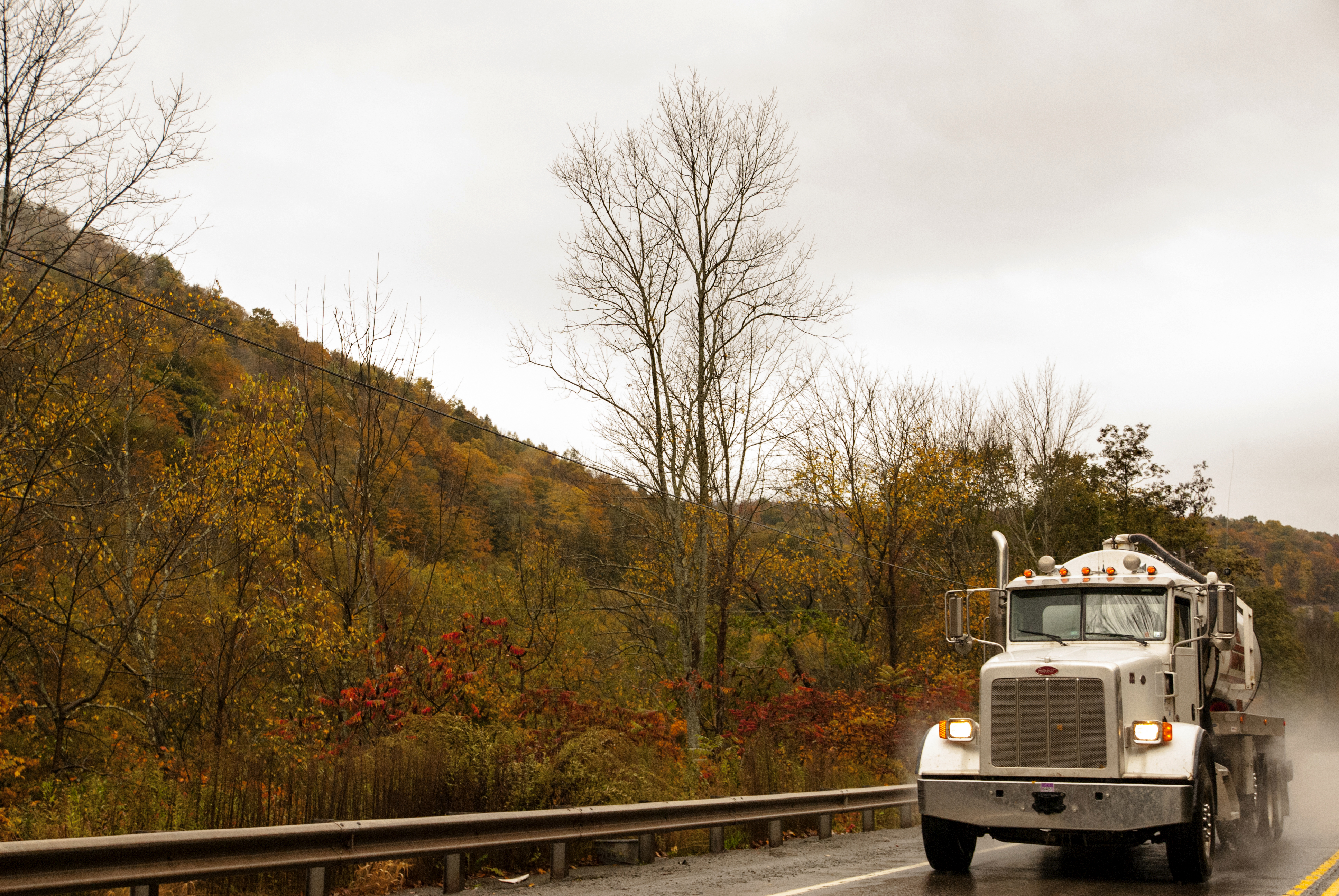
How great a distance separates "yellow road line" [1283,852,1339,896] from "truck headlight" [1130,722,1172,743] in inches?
59.8

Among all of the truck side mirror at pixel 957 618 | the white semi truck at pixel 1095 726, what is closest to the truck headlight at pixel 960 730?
the white semi truck at pixel 1095 726

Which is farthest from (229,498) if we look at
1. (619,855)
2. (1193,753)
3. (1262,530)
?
(1262,530)

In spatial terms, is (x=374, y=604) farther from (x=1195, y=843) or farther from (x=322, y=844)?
(x=1195, y=843)

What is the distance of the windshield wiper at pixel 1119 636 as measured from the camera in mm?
11234

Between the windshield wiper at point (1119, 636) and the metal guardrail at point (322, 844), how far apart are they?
416 cm

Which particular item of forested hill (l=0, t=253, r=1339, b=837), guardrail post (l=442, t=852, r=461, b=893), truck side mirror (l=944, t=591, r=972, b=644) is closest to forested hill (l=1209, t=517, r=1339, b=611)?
forested hill (l=0, t=253, r=1339, b=837)

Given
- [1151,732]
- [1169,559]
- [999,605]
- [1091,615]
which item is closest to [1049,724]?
[1151,732]

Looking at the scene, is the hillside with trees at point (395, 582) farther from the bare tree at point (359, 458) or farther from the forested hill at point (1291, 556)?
the forested hill at point (1291, 556)

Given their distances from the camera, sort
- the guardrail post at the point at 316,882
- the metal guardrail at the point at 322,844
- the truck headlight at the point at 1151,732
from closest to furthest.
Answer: the metal guardrail at the point at 322,844
the guardrail post at the point at 316,882
the truck headlight at the point at 1151,732

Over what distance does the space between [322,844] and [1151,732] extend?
23.9 feet

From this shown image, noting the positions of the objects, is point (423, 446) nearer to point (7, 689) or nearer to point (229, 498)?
point (229, 498)

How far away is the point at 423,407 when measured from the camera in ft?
51.2

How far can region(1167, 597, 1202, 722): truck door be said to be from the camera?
36.6ft

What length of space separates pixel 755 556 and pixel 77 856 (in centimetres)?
2507
